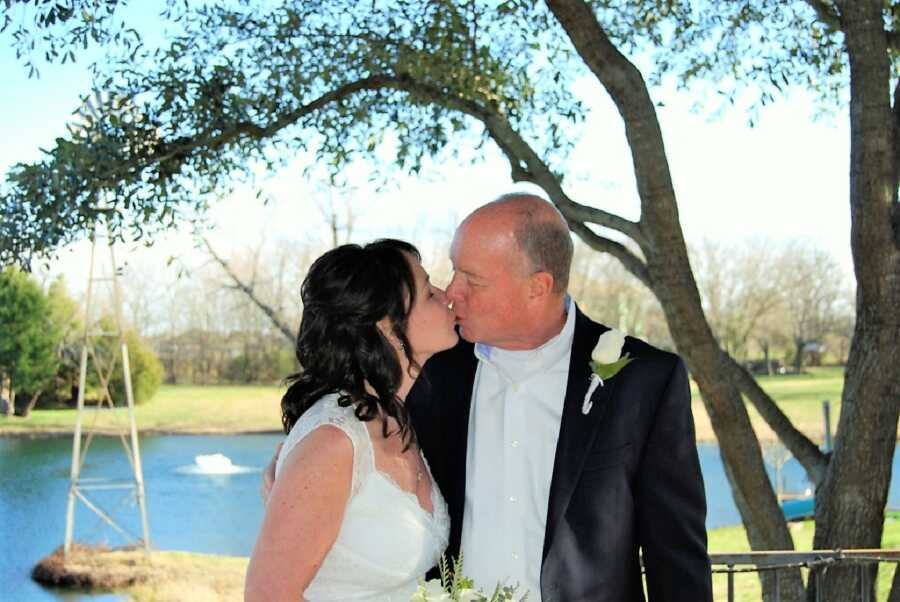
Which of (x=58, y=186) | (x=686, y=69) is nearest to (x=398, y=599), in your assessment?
(x=58, y=186)

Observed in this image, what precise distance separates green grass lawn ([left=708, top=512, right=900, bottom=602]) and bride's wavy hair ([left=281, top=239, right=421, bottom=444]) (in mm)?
5618

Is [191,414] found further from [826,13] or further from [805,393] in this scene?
[826,13]

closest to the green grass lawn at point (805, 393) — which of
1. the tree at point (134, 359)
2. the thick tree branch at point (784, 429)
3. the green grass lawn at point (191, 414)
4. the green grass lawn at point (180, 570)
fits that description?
the green grass lawn at point (180, 570)

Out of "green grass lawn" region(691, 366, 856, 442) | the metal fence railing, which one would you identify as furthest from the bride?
"green grass lawn" region(691, 366, 856, 442)

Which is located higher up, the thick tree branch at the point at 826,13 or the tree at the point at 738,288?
the thick tree branch at the point at 826,13

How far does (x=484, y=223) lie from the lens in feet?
7.17

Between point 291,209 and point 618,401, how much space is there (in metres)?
10.9

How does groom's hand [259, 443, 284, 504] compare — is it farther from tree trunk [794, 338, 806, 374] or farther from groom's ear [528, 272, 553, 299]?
tree trunk [794, 338, 806, 374]

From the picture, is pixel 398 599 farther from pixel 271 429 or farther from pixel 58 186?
pixel 271 429

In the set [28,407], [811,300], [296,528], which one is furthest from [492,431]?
[28,407]

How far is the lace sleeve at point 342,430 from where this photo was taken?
184cm

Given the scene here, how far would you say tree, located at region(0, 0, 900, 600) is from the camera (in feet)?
13.6

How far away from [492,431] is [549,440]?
0.42 ft

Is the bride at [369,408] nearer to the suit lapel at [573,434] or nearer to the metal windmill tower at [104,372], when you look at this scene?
the suit lapel at [573,434]
